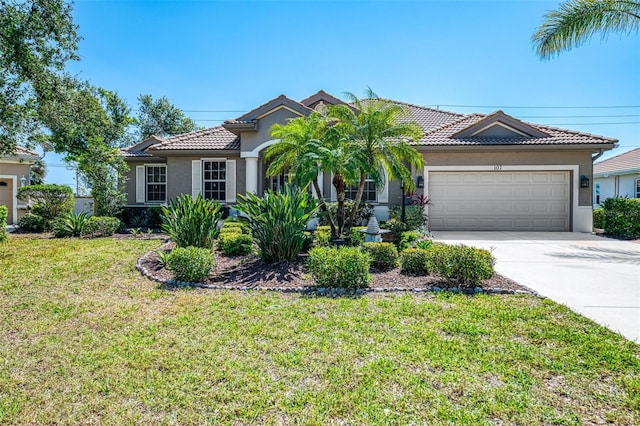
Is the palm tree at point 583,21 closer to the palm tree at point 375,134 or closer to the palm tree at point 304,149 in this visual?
the palm tree at point 375,134

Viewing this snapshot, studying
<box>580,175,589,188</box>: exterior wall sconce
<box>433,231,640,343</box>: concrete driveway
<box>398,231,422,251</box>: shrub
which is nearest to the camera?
<box>433,231,640,343</box>: concrete driveway

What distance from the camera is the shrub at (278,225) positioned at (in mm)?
7805

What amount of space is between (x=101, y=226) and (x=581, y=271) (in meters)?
16.1

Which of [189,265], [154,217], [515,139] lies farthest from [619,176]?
[154,217]

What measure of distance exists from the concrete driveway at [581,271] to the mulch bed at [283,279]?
2.52 feet

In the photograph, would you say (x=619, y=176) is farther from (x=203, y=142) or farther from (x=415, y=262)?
(x=203, y=142)

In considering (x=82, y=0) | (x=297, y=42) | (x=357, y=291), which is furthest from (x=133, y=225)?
(x=357, y=291)

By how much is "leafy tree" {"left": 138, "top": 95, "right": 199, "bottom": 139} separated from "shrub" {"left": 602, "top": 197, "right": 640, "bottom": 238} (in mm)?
38300

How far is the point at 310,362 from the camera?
3.54 meters

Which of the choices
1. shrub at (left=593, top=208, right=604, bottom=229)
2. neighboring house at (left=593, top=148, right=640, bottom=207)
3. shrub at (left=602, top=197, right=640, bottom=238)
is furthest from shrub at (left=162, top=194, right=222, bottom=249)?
neighboring house at (left=593, top=148, right=640, bottom=207)

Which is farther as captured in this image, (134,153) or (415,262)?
(134,153)

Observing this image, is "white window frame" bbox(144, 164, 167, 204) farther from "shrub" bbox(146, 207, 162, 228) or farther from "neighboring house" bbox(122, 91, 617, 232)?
"neighboring house" bbox(122, 91, 617, 232)

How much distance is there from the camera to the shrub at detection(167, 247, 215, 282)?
6707mm

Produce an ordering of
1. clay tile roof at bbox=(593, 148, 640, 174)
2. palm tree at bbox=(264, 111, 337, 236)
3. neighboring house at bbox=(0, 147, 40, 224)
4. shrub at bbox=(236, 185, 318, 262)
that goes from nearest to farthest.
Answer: shrub at bbox=(236, 185, 318, 262), palm tree at bbox=(264, 111, 337, 236), neighboring house at bbox=(0, 147, 40, 224), clay tile roof at bbox=(593, 148, 640, 174)
